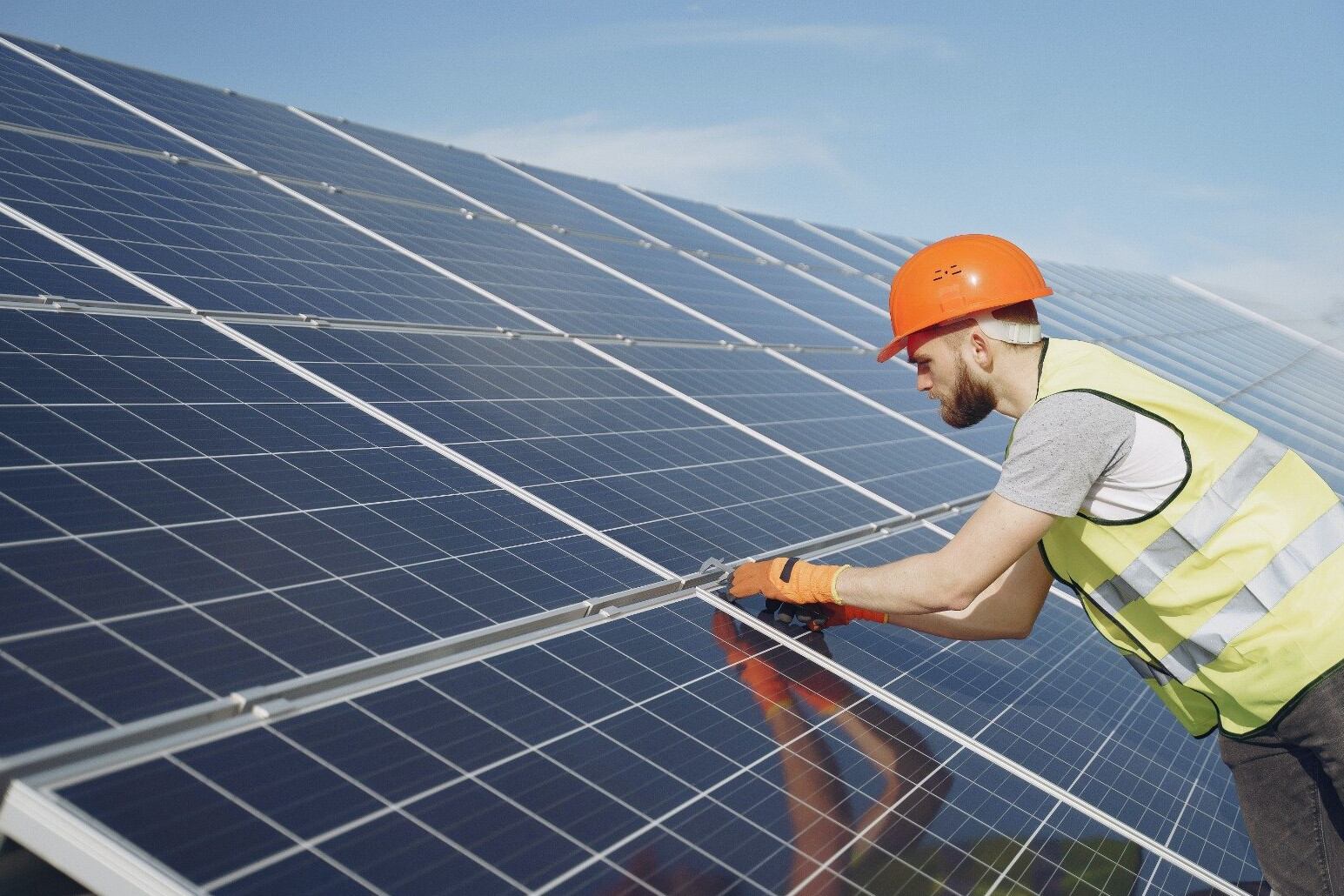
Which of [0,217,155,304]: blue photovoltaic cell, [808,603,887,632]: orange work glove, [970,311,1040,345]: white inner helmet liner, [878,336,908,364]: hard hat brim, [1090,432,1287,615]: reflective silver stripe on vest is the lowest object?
[808,603,887,632]: orange work glove

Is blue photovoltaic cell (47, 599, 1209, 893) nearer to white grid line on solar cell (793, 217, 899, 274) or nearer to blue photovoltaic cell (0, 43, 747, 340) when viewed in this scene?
blue photovoltaic cell (0, 43, 747, 340)

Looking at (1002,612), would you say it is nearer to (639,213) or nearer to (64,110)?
(64,110)

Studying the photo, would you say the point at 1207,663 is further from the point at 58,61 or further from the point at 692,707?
the point at 58,61

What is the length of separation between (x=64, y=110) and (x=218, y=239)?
228 centimetres

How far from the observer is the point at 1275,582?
14.2 feet

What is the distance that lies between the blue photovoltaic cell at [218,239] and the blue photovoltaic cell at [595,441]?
439 millimetres

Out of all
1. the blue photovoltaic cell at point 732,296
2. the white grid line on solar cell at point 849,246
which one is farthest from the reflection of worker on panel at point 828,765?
the white grid line on solar cell at point 849,246

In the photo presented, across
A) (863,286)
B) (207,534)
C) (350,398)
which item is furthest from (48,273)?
(863,286)

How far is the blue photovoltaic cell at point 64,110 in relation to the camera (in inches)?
329

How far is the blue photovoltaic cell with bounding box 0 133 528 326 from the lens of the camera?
6.72 meters

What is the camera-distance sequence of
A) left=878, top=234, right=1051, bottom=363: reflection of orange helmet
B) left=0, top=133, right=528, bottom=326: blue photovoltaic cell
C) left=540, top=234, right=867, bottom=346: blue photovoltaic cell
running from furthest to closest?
1. left=540, top=234, right=867, bottom=346: blue photovoltaic cell
2. left=0, top=133, right=528, bottom=326: blue photovoltaic cell
3. left=878, top=234, right=1051, bottom=363: reflection of orange helmet

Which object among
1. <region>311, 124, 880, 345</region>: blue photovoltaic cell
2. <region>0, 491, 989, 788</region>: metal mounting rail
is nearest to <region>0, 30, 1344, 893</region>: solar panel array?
<region>0, 491, 989, 788</region>: metal mounting rail

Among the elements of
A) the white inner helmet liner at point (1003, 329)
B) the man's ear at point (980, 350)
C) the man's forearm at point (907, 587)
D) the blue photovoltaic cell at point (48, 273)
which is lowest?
the man's forearm at point (907, 587)

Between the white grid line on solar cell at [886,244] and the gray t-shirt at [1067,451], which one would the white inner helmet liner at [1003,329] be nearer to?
the gray t-shirt at [1067,451]
